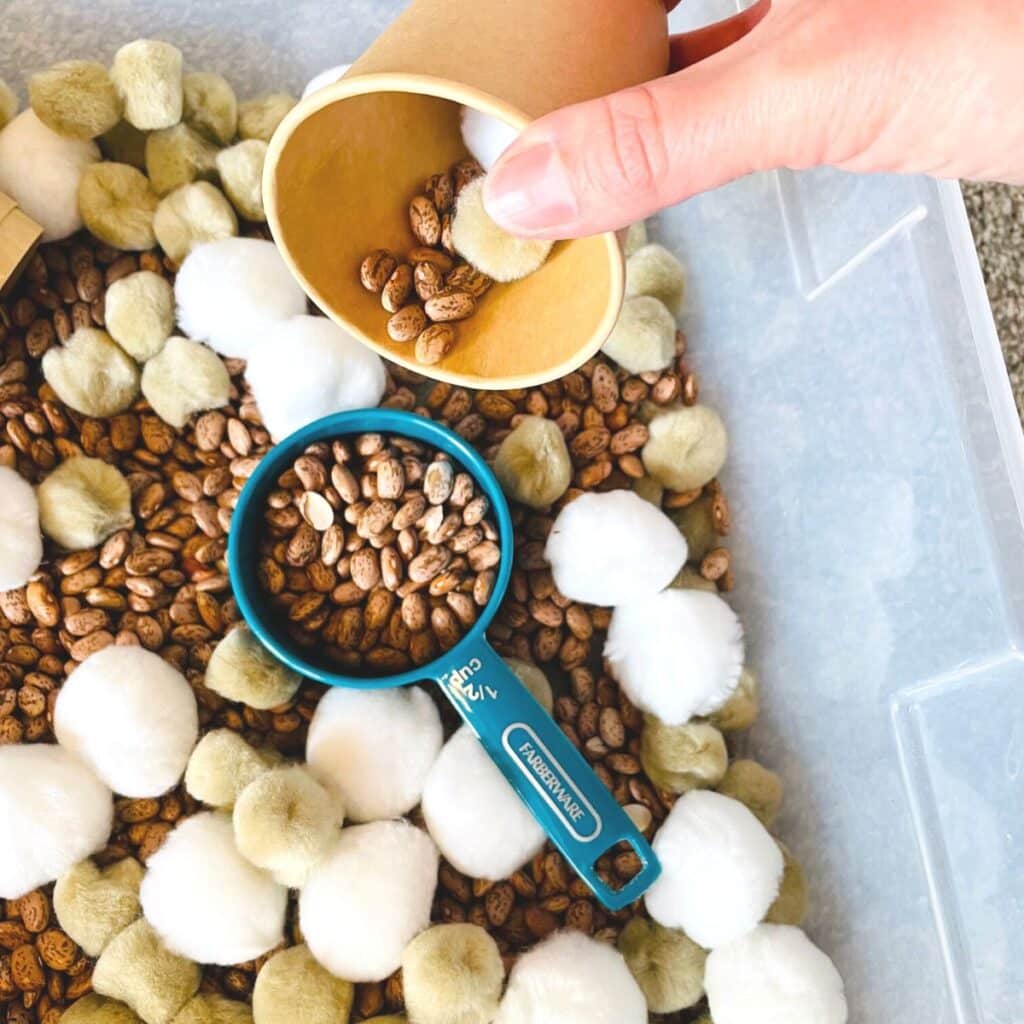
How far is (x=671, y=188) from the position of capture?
495 mm

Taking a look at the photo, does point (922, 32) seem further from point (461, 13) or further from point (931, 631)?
point (931, 631)

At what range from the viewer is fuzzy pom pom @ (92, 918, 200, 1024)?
2.21ft

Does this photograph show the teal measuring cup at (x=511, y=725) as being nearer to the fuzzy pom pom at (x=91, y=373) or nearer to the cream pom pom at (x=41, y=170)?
the fuzzy pom pom at (x=91, y=373)

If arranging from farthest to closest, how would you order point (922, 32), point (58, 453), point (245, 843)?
point (58, 453), point (245, 843), point (922, 32)

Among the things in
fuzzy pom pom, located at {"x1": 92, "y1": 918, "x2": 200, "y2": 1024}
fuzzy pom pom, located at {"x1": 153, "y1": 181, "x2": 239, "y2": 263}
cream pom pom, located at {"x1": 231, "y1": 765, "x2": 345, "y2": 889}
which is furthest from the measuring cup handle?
fuzzy pom pom, located at {"x1": 153, "y1": 181, "x2": 239, "y2": 263}

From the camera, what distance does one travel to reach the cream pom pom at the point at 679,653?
76 cm

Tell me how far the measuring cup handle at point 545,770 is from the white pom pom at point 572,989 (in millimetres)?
41

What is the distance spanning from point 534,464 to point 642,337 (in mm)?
133

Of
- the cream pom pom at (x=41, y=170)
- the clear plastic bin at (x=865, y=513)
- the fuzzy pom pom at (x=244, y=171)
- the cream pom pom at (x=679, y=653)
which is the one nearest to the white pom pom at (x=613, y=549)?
the cream pom pom at (x=679, y=653)

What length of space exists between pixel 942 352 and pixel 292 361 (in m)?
0.47

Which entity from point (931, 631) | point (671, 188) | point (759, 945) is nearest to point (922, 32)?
point (671, 188)

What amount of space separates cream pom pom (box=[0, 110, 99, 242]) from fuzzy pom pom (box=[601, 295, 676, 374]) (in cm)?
43

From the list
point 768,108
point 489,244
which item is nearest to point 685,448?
point 489,244

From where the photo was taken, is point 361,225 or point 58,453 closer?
point 361,225
